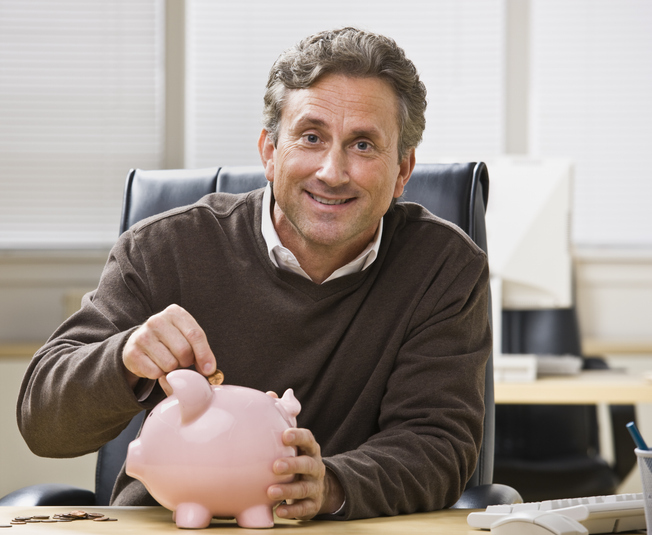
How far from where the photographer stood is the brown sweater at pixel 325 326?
110 centimetres

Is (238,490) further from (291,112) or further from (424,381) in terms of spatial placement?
(291,112)

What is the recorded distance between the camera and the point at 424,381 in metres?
1.13

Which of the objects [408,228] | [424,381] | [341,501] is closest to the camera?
[341,501]

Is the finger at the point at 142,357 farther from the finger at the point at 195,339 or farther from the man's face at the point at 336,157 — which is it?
the man's face at the point at 336,157

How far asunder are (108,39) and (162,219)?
79.9 inches

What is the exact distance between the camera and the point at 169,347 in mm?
885

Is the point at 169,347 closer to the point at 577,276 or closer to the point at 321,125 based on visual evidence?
the point at 321,125

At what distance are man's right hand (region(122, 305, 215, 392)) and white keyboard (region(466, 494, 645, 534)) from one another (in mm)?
335

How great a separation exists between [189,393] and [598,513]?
417 mm

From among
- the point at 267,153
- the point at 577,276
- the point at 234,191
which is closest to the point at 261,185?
the point at 234,191

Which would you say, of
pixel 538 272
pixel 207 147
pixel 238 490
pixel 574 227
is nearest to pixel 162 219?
pixel 238 490

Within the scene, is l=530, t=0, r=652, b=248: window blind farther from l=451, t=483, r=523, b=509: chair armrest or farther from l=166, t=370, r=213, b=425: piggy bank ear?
l=166, t=370, r=213, b=425: piggy bank ear

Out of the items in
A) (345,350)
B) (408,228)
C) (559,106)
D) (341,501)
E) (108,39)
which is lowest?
(341,501)

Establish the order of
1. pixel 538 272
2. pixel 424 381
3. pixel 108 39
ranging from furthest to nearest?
pixel 108 39 < pixel 538 272 < pixel 424 381
